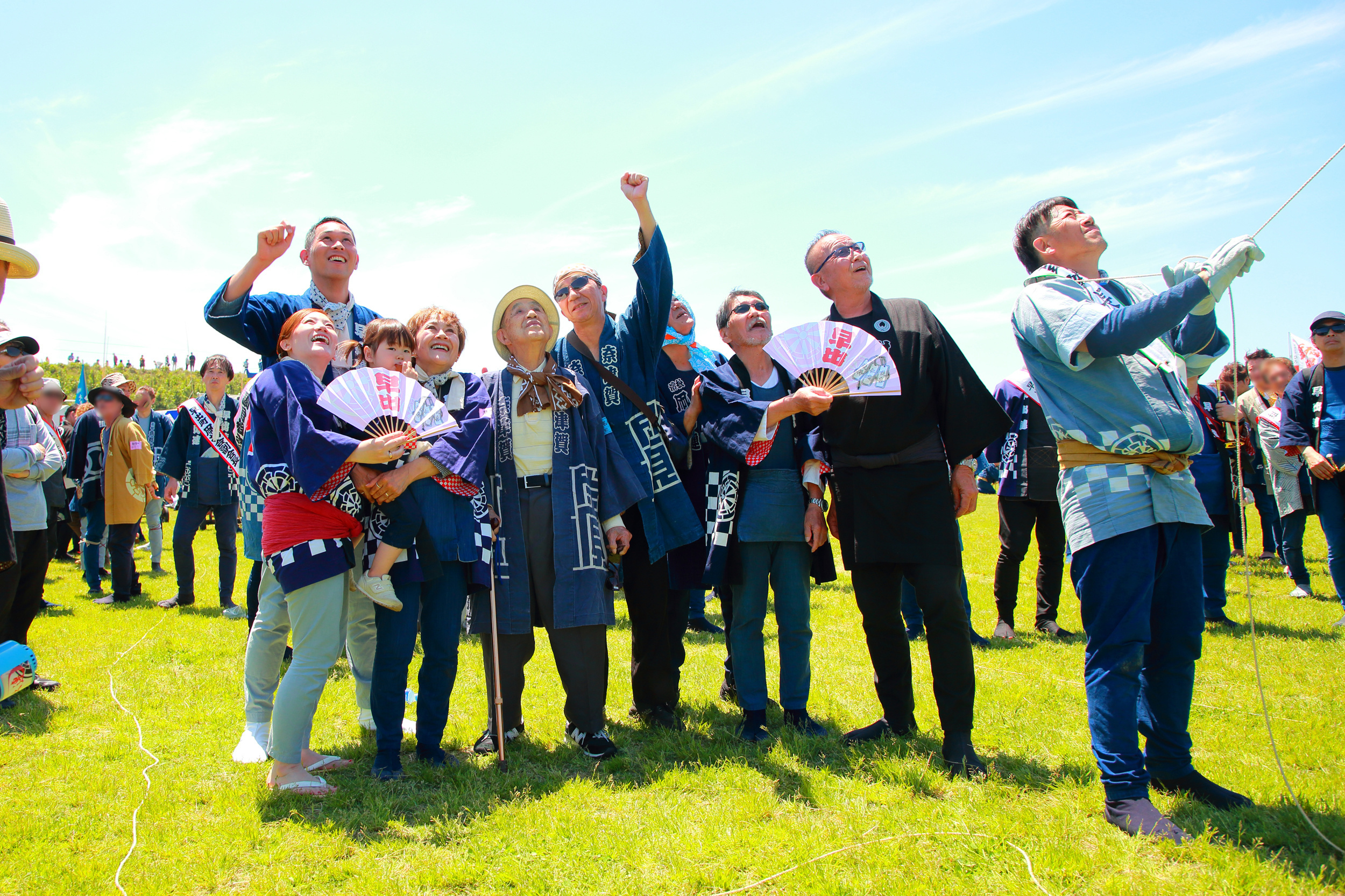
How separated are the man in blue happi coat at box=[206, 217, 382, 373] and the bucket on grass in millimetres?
1770

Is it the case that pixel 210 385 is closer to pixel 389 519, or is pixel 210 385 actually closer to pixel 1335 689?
pixel 389 519

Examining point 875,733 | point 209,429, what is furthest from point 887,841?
point 209,429

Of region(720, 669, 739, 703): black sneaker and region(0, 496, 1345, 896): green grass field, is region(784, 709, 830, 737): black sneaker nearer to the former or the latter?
region(0, 496, 1345, 896): green grass field

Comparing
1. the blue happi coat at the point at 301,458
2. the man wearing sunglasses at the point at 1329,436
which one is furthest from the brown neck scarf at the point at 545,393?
the man wearing sunglasses at the point at 1329,436

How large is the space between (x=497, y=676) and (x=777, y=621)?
132 centimetres

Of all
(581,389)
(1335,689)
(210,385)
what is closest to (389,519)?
(581,389)

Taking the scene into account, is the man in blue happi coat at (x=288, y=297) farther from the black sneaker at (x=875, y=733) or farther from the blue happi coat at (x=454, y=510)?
the black sneaker at (x=875, y=733)

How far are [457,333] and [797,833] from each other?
264 centimetres

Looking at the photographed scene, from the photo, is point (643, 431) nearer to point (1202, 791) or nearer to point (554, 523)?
point (554, 523)

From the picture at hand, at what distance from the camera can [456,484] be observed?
11.0 feet

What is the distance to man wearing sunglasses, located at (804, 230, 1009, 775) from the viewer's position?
3.34 m

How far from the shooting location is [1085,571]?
282 centimetres

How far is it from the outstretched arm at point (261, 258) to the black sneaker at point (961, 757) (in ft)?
11.7

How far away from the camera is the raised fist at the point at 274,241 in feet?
11.4
